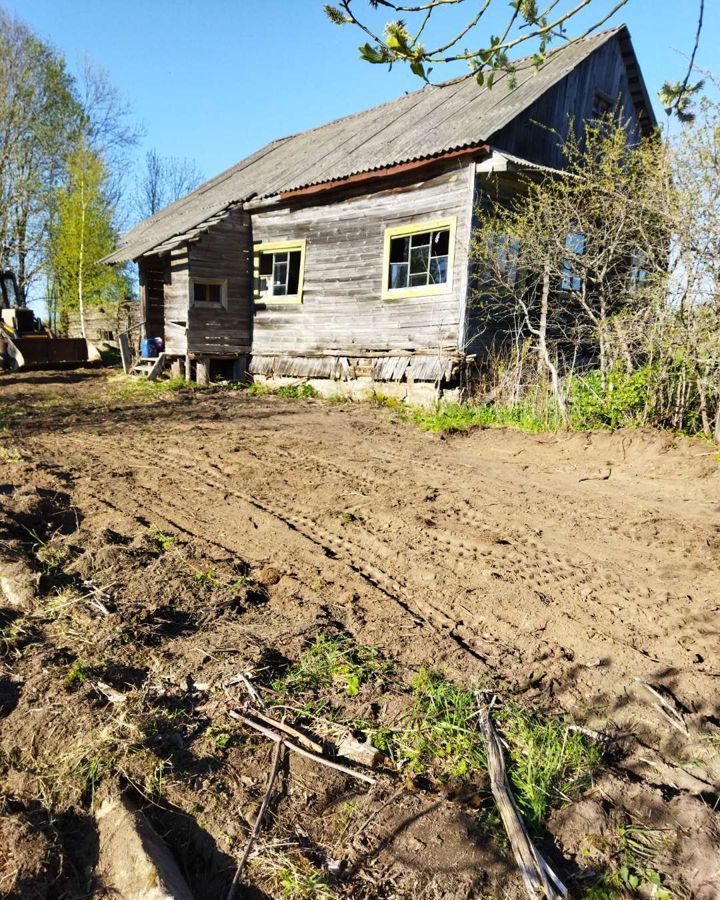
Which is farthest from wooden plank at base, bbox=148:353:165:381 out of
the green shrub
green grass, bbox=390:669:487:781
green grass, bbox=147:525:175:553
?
green grass, bbox=390:669:487:781

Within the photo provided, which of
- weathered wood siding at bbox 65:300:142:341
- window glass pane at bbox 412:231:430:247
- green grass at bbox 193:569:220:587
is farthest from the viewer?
weathered wood siding at bbox 65:300:142:341

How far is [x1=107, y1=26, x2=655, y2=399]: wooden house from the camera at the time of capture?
11062 mm

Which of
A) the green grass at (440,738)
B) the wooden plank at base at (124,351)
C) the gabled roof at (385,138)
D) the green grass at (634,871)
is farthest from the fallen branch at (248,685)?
the wooden plank at base at (124,351)

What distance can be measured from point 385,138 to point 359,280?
10.6ft

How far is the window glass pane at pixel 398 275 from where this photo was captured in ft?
39.8

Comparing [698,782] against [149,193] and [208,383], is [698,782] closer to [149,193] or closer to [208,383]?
[208,383]

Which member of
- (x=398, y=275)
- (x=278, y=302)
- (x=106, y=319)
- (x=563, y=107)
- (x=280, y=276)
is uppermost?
(x=563, y=107)

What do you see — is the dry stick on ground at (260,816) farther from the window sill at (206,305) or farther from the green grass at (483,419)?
the window sill at (206,305)

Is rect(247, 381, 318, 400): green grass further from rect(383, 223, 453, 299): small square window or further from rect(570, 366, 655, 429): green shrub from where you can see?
rect(570, 366, 655, 429): green shrub

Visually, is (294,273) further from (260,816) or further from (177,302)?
(260,816)

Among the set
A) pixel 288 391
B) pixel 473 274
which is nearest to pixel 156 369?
pixel 288 391

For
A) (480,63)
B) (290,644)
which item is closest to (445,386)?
(290,644)

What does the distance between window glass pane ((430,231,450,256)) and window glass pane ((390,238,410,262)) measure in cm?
65

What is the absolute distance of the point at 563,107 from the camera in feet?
40.2
